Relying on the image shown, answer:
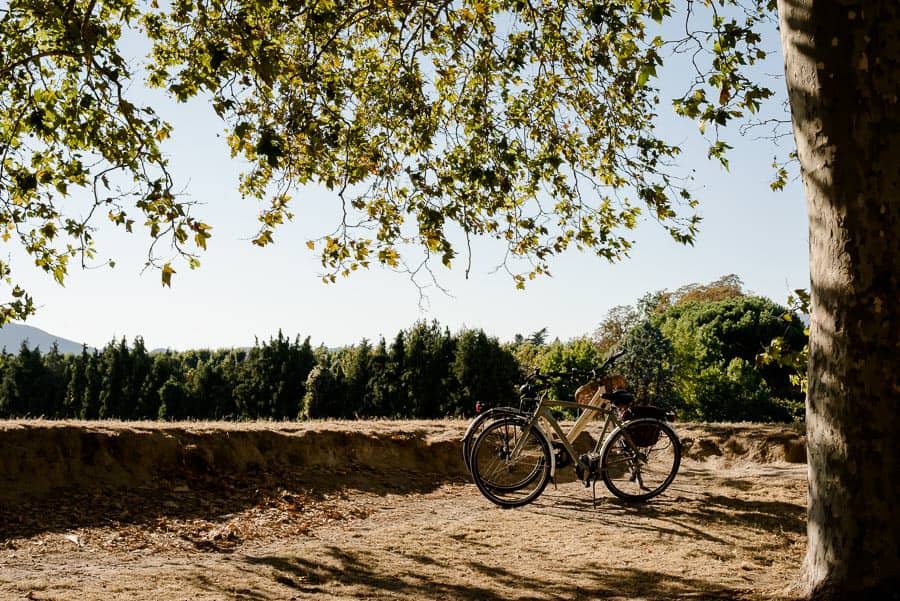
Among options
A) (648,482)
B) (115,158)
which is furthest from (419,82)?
(648,482)

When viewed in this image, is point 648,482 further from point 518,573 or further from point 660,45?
point 660,45

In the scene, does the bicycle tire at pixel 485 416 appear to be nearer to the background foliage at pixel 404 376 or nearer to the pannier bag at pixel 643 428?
the pannier bag at pixel 643 428

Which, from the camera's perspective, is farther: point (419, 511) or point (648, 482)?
point (648, 482)

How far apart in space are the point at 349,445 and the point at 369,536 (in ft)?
11.8

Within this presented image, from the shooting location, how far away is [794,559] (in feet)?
17.5

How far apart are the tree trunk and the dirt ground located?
519 millimetres

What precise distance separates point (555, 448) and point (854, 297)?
13.8ft

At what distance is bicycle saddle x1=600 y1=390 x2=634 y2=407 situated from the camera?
7574 millimetres

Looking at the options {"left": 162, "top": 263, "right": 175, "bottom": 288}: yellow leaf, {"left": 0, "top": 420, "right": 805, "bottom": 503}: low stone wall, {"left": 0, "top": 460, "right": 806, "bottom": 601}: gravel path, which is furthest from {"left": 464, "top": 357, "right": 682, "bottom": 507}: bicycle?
{"left": 162, "top": 263, "right": 175, "bottom": 288}: yellow leaf

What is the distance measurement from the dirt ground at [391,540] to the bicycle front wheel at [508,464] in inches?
8.1

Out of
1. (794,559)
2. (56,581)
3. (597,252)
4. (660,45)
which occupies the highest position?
(660,45)

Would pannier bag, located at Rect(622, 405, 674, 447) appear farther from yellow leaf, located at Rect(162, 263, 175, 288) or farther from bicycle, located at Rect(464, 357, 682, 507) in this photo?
yellow leaf, located at Rect(162, 263, 175, 288)

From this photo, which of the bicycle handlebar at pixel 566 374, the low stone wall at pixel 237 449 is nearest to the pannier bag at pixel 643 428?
the bicycle handlebar at pixel 566 374

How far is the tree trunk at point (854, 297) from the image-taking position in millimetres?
3568
